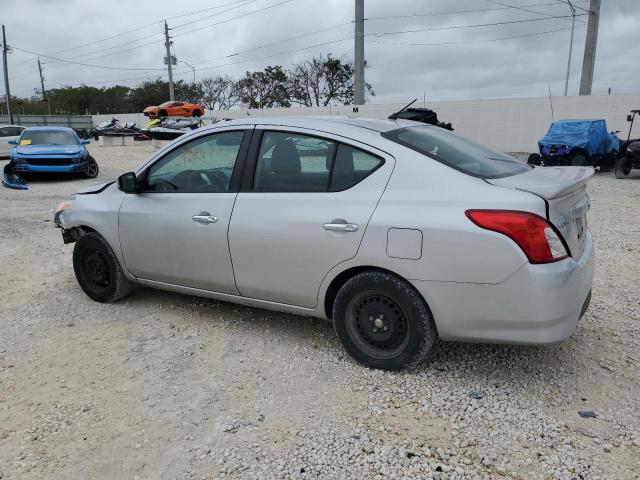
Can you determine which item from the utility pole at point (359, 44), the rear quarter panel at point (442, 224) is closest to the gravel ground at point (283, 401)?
the rear quarter panel at point (442, 224)

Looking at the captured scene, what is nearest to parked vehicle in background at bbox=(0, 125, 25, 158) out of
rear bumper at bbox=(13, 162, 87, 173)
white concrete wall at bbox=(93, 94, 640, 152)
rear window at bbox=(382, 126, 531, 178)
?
rear bumper at bbox=(13, 162, 87, 173)

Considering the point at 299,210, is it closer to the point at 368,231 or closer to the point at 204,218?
the point at 368,231

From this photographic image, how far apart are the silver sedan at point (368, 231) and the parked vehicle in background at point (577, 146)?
489 inches

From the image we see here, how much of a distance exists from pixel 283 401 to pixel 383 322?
0.77 m

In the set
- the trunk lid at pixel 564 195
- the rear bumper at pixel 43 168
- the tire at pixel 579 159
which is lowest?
the tire at pixel 579 159

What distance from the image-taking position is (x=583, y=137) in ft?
47.9

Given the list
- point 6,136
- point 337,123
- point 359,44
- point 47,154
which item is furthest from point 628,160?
point 6,136

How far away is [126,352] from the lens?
368cm

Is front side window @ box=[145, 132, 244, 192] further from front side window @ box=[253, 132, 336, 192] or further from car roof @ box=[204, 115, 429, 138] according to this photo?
front side window @ box=[253, 132, 336, 192]

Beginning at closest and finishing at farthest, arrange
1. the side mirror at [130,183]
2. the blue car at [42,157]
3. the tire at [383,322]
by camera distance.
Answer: the tire at [383,322] < the side mirror at [130,183] < the blue car at [42,157]

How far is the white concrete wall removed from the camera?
838 inches

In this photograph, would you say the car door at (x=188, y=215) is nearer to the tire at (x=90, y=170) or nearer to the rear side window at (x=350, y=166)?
the rear side window at (x=350, y=166)

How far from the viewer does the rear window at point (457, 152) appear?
3.10m

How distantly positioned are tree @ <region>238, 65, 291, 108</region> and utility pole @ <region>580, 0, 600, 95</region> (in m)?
34.7
